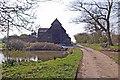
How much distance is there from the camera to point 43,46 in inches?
1826

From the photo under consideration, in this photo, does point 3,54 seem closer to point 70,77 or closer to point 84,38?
point 70,77

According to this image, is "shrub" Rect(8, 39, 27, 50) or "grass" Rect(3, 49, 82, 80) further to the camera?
"shrub" Rect(8, 39, 27, 50)

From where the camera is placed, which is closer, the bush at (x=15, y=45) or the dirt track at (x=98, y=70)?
the dirt track at (x=98, y=70)

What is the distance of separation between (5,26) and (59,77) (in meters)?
3.61

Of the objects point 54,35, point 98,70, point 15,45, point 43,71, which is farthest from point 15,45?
point 54,35

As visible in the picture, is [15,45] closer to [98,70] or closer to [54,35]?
[98,70]

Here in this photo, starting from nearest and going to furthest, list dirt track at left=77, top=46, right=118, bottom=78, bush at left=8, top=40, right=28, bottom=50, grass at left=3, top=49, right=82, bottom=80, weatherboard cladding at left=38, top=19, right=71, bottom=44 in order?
grass at left=3, top=49, right=82, bottom=80 → dirt track at left=77, top=46, right=118, bottom=78 → bush at left=8, top=40, right=28, bottom=50 → weatherboard cladding at left=38, top=19, right=71, bottom=44

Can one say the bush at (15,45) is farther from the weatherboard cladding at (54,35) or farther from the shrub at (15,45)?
the weatherboard cladding at (54,35)

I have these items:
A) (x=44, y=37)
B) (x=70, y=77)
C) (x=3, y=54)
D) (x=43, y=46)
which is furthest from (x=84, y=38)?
(x=70, y=77)

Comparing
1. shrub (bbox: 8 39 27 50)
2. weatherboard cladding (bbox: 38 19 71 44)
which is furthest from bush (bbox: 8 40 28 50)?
weatherboard cladding (bbox: 38 19 71 44)

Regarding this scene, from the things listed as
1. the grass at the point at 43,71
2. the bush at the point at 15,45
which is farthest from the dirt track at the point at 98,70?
the bush at the point at 15,45

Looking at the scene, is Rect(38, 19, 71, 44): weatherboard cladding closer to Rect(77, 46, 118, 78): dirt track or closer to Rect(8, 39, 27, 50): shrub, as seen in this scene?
Rect(8, 39, 27, 50): shrub

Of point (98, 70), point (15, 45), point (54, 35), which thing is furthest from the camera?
point (54, 35)

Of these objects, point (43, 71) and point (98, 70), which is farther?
point (98, 70)
